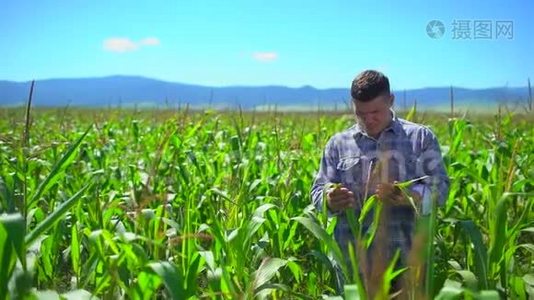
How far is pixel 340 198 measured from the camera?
6.88 feet

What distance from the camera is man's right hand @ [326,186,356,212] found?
2.09 metres

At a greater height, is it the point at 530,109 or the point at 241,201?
the point at 530,109

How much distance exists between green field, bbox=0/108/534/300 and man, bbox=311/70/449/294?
14 centimetres

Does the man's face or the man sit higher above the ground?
the man's face

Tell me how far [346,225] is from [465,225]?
2.05ft

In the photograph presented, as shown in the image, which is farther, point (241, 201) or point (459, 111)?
point (459, 111)

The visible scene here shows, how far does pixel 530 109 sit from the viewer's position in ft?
11.2

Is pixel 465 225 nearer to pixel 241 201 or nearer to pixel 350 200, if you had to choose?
pixel 350 200

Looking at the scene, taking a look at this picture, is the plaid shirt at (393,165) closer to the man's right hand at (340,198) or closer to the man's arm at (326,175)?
the man's arm at (326,175)

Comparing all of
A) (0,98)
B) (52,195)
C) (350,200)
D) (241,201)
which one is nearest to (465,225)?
(350,200)

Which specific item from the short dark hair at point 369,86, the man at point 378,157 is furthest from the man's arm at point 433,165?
the short dark hair at point 369,86

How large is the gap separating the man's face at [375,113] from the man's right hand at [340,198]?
1.11 ft

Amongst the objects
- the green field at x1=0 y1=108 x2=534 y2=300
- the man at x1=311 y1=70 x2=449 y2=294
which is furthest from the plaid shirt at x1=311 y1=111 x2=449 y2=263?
the green field at x1=0 y1=108 x2=534 y2=300

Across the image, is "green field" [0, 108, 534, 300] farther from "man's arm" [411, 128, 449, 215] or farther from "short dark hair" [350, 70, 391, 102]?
"short dark hair" [350, 70, 391, 102]
